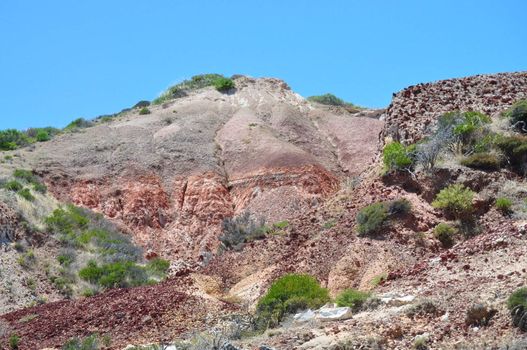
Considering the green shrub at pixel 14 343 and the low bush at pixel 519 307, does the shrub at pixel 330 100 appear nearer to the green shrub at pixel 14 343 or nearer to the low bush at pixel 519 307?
the green shrub at pixel 14 343

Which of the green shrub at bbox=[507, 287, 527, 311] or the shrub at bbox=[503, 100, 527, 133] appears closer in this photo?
the green shrub at bbox=[507, 287, 527, 311]

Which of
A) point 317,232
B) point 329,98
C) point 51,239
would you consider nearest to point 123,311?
point 317,232

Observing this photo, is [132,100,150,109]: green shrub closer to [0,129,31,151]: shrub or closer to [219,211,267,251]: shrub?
[0,129,31,151]: shrub

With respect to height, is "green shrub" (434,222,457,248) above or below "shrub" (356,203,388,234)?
below

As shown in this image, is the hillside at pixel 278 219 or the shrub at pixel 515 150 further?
the shrub at pixel 515 150

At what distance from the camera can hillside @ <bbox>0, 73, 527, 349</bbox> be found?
13602 millimetres

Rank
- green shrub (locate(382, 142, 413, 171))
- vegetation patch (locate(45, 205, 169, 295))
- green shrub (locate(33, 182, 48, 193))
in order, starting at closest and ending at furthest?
green shrub (locate(382, 142, 413, 171))
vegetation patch (locate(45, 205, 169, 295))
green shrub (locate(33, 182, 48, 193))

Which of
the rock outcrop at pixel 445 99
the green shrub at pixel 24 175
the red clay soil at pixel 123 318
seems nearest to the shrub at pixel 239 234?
the red clay soil at pixel 123 318

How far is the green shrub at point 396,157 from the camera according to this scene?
22.0m

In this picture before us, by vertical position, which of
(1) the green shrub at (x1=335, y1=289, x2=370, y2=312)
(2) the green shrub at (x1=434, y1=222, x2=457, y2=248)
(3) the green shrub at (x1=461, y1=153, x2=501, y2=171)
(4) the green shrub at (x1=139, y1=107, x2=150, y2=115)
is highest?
(4) the green shrub at (x1=139, y1=107, x2=150, y2=115)

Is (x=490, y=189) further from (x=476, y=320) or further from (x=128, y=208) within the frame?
(x=128, y=208)

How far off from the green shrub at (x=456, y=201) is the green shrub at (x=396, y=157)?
65.2 inches

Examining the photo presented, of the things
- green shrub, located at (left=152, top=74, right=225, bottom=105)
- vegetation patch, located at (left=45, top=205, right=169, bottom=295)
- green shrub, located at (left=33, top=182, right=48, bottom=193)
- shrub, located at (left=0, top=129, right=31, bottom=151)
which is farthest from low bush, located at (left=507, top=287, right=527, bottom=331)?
green shrub, located at (left=152, top=74, right=225, bottom=105)

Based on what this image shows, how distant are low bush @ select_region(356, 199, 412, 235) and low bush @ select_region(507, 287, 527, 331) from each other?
26.7ft
